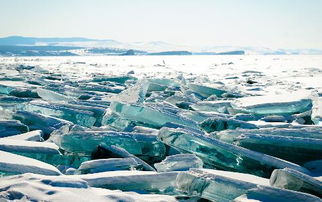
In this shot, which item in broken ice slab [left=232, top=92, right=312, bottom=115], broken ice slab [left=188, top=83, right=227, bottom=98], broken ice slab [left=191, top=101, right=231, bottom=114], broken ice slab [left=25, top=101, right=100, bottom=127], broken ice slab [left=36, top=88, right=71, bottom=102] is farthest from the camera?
broken ice slab [left=188, top=83, right=227, bottom=98]

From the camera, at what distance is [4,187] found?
4.05 feet

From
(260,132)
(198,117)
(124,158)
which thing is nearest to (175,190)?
(124,158)

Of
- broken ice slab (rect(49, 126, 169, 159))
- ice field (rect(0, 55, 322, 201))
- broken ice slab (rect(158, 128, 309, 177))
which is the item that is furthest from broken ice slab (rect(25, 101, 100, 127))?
broken ice slab (rect(158, 128, 309, 177))

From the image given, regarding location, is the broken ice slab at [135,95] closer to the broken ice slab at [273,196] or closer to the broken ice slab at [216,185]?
the broken ice slab at [216,185]

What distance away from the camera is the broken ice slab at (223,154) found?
1764mm

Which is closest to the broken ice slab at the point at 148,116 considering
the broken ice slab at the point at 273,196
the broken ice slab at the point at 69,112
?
the broken ice slab at the point at 69,112

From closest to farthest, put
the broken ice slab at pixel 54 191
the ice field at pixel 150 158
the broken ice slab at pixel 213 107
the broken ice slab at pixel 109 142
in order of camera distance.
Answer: the broken ice slab at pixel 54 191, the ice field at pixel 150 158, the broken ice slab at pixel 109 142, the broken ice slab at pixel 213 107

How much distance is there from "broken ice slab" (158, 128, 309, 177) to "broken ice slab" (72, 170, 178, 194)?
1.09 ft

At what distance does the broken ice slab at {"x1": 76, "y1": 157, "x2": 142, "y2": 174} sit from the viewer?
5.46 ft

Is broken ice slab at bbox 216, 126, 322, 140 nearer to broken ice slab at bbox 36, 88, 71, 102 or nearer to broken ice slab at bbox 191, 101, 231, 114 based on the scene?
broken ice slab at bbox 191, 101, 231, 114

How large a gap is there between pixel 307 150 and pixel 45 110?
2.15 m

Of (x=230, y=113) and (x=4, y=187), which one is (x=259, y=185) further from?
(x=230, y=113)

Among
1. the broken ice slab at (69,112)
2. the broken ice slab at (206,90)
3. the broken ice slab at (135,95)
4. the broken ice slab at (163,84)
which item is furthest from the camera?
the broken ice slab at (163,84)

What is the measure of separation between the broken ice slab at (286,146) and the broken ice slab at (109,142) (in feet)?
1.61
